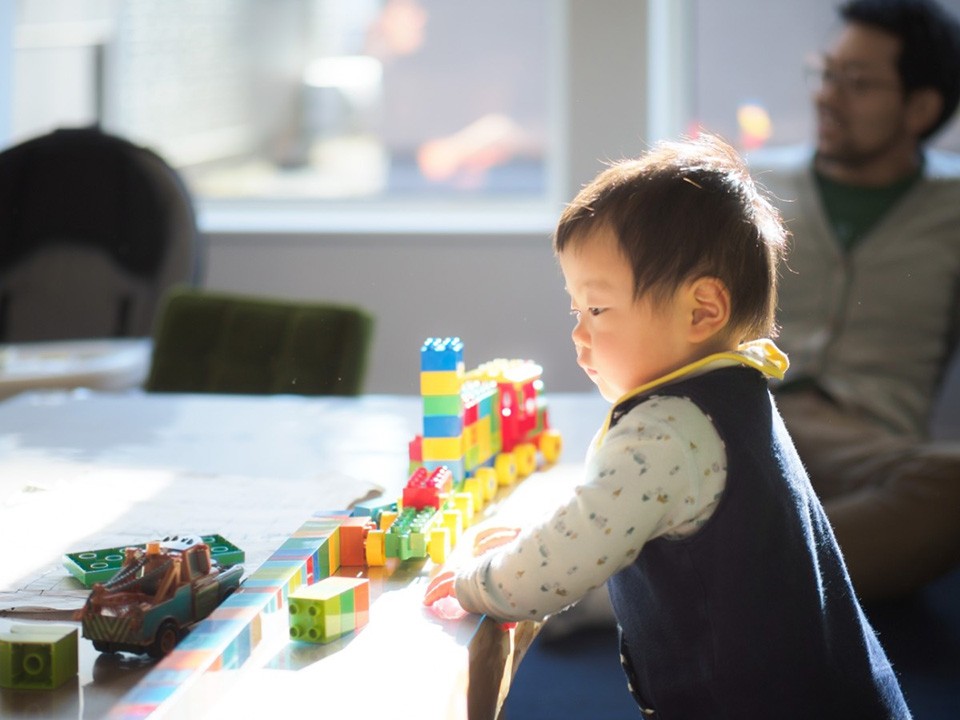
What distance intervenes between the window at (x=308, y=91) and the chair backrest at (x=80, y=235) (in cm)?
104

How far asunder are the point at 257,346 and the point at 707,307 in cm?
108

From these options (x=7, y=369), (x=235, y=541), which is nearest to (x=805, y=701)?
(x=235, y=541)

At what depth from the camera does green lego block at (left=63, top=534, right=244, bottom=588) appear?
85 cm

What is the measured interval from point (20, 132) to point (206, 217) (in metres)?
0.59

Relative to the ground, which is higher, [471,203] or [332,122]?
[332,122]

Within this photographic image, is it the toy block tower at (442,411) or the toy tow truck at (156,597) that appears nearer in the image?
the toy tow truck at (156,597)

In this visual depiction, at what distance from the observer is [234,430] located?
1439mm

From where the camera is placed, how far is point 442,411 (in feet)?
3.43

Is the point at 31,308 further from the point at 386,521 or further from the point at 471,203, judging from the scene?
the point at 386,521

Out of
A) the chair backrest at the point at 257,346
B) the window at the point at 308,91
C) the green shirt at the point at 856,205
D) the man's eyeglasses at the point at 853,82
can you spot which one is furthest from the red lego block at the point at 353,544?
the window at the point at 308,91

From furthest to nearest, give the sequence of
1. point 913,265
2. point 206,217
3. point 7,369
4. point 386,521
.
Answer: point 206,217 → point 913,265 → point 7,369 → point 386,521

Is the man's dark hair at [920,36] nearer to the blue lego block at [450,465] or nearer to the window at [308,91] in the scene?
the window at [308,91]

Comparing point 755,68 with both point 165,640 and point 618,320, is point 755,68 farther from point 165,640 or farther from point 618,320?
point 165,640

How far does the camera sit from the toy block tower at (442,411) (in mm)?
1045
